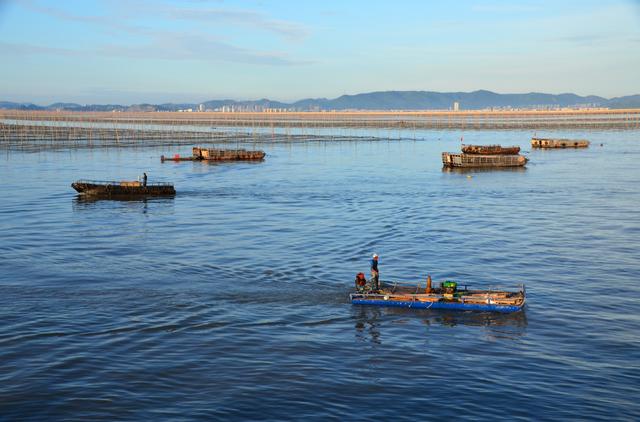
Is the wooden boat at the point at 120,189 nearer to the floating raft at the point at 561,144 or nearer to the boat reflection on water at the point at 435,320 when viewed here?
the boat reflection on water at the point at 435,320

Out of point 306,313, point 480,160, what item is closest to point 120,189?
point 306,313

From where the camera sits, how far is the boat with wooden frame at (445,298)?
40781mm

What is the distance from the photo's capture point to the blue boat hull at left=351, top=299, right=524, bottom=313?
40.6m

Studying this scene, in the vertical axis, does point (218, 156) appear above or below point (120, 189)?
above

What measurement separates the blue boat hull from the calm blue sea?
1.45 ft

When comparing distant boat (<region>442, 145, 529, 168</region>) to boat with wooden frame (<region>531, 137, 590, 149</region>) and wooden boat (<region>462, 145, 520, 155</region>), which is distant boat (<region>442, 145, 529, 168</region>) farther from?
boat with wooden frame (<region>531, 137, 590, 149</region>)

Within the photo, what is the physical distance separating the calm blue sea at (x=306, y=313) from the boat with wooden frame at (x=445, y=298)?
0.59 m

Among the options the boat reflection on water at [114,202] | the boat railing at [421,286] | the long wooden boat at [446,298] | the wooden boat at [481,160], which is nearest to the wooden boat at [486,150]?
the wooden boat at [481,160]

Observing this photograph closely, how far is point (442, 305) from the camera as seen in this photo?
135ft

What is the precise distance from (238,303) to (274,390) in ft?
42.7

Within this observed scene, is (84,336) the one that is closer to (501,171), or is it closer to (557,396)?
(557,396)

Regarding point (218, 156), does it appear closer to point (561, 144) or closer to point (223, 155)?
point (223, 155)

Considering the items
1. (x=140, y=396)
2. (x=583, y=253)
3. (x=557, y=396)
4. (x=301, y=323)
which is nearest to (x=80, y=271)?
(x=301, y=323)

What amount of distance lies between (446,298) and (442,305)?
482 millimetres
